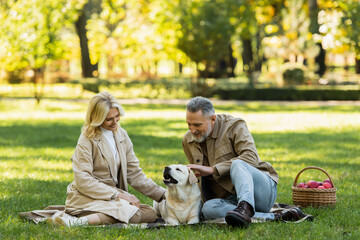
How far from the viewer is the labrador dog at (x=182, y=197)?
567 centimetres

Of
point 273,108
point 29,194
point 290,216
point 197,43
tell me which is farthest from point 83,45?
point 290,216

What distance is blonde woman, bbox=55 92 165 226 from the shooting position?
5.86 m

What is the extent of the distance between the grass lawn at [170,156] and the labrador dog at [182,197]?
20 centimetres

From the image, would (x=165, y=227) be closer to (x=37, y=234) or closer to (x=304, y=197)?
(x=37, y=234)

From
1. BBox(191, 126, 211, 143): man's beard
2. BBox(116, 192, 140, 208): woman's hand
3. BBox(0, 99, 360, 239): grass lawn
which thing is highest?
BBox(191, 126, 211, 143): man's beard

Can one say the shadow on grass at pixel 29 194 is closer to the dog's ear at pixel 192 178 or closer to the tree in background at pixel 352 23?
the dog's ear at pixel 192 178

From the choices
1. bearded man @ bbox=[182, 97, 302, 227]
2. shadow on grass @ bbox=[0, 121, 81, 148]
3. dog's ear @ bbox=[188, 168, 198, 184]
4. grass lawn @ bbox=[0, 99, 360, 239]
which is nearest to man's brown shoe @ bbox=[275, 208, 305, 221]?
bearded man @ bbox=[182, 97, 302, 227]

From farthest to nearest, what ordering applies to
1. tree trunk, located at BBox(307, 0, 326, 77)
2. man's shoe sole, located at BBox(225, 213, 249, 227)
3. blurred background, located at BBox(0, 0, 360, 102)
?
tree trunk, located at BBox(307, 0, 326, 77) → blurred background, located at BBox(0, 0, 360, 102) → man's shoe sole, located at BBox(225, 213, 249, 227)

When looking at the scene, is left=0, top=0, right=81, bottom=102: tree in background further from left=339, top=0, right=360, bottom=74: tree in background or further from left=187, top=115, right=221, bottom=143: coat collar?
left=187, top=115, right=221, bottom=143: coat collar

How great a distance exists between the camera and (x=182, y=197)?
19.1 ft

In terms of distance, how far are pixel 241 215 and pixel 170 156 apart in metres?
6.41

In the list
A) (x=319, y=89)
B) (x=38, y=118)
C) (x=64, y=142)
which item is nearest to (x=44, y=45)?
(x=38, y=118)

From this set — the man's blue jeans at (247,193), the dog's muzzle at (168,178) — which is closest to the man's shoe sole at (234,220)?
the man's blue jeans at (247,193)

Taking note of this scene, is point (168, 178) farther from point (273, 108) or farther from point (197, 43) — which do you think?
point (197, 43)
